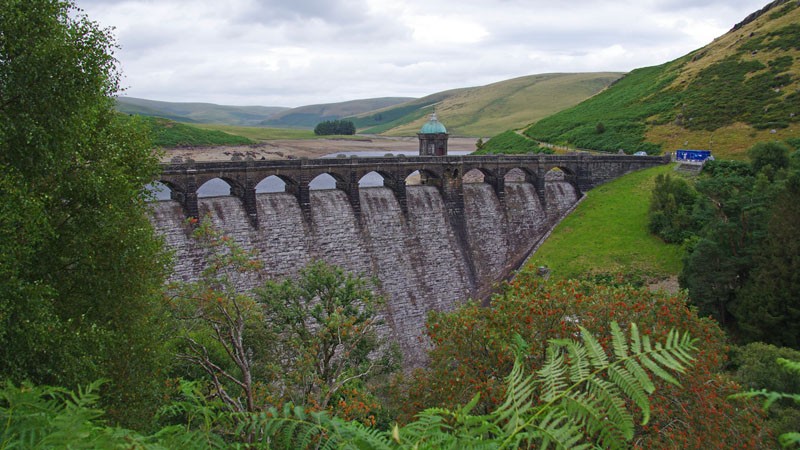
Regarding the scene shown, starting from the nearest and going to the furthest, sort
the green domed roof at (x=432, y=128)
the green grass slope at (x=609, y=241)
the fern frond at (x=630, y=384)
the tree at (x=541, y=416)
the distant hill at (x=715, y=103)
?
the fern frond at (x=630, y=384) → the tree at (x=541, y=416) → the green grass slope at (x=609, y=241) → the green domed roof at (x=432, y=128) → the distant hill at (x=715, y=103)

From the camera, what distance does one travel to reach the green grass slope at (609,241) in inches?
2312

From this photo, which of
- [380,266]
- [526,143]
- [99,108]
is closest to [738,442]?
[99,108]

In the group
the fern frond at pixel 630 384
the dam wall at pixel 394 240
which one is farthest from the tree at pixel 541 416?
the dam wall at pixel 394 240

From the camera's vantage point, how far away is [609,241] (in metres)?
63.2

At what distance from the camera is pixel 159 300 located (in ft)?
69.9

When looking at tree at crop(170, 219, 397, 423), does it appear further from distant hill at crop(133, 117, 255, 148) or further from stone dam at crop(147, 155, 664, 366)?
distant hill at crop(133, 117, 255, 148)

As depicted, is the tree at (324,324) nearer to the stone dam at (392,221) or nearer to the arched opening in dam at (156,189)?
the arched opening in dam at (156,189)

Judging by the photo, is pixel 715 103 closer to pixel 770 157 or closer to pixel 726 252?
pixel 770 157

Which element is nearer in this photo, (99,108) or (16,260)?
(16,260)

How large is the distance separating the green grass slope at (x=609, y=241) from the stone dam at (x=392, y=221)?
249cm

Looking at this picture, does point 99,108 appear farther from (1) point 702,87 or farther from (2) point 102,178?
(1) point 702,87

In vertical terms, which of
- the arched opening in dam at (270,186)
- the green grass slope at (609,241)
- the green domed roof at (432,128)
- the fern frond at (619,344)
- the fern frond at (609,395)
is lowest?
the green grass slope at (609,241)

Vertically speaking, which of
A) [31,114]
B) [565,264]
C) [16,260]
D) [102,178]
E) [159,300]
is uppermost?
[31,114]

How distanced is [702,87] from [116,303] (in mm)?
112931
